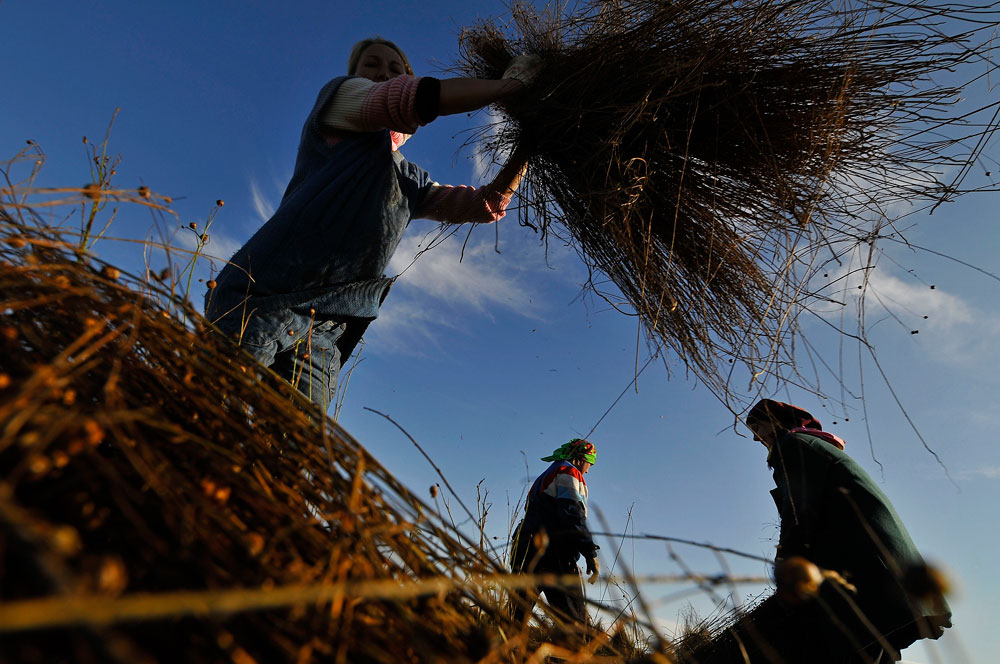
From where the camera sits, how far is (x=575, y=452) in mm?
3785

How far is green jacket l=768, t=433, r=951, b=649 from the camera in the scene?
1.96 metres

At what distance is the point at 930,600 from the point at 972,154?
4.46ft

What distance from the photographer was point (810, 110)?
4.89ft

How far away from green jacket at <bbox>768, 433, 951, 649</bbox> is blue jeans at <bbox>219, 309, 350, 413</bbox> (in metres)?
1.42

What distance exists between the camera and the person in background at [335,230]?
1.37 m

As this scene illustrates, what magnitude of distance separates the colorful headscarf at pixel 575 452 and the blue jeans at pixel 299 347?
94.8 inches

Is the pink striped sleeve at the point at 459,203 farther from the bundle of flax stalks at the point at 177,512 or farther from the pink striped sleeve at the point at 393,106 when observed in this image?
the bundle of flax stalks at the point at 177,512

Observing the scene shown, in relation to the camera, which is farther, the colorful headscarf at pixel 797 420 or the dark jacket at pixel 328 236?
the colorful headscarf at pixel 797 420

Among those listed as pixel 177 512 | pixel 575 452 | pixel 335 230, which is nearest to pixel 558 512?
pixel 575 452

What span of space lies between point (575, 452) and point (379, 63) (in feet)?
8.67

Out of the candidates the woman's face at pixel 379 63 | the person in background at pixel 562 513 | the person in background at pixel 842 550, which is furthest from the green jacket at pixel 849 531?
the woman's face at pixel 379 63

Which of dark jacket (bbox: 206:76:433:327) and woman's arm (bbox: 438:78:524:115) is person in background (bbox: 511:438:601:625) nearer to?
dark jacket (bbox: 206:76:433:327)

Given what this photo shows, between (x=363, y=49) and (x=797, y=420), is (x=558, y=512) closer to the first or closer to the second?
(x=797, y=420)

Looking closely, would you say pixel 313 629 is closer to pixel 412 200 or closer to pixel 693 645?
pixel 412 200
